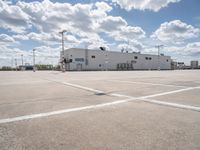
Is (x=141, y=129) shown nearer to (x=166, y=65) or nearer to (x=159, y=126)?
(x=159, y=126)

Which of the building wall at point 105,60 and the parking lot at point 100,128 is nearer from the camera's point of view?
the parking lot at point 100,128

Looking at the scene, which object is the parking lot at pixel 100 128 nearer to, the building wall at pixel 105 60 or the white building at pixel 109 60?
the white building at pixel 109 60

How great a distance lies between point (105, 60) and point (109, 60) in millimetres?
2030

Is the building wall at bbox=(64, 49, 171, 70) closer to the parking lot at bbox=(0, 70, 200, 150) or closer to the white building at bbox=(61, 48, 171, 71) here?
the white building at bbox=(61, 48, 171, 71)

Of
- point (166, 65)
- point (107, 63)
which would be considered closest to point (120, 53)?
point (107, 63)

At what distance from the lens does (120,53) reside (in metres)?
68.0

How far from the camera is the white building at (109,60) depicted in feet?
183

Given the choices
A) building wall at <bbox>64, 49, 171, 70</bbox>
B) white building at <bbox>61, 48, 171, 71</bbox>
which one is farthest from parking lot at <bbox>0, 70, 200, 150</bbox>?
building wall at <bbox>64, 49, 171, 70</bbox>

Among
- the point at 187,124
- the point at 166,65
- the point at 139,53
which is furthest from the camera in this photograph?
the point at 166,65

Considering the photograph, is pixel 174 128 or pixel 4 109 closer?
pixel 174 128

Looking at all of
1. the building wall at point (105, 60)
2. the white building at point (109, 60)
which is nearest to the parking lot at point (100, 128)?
the white building at point (109, 60)

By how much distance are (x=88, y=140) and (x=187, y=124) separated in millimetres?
2251

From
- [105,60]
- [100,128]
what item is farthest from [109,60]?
[100,128]

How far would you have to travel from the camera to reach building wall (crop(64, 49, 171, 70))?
2205 inches
